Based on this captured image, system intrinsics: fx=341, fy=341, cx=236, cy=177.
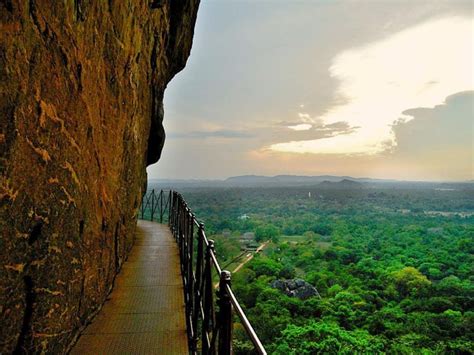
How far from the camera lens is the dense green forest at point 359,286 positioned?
28.4m

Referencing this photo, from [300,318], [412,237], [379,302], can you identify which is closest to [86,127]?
[300,318]

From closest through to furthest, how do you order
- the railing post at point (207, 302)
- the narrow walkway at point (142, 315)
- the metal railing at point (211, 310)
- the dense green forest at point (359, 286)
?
the metal railing at point (211, 310)
the railing post at point (207, 302)
the narrow walkway at point (142, 315)
the dense green forest at point (359, 286)

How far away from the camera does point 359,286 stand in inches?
1762

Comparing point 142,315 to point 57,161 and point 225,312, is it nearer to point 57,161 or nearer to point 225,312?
point 57,161

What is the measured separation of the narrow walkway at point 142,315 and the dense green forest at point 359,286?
22.1 metres

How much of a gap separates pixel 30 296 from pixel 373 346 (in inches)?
1214

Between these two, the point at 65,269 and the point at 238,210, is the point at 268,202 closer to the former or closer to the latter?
the point at 238,210

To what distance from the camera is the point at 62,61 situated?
9.48 ft

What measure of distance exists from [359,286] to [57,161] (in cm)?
4770

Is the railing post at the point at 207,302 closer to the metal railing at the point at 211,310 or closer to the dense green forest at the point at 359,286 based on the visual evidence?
the metal railing at the point at 211,310

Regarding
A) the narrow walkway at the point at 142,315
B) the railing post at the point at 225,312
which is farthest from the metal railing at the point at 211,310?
the narrow walkway at the point at 142,315

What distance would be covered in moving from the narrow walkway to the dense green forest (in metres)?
22.1

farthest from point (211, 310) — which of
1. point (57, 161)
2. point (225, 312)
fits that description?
point (57, 161)

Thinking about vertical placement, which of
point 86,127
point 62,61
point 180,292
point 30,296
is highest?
point 62,61
